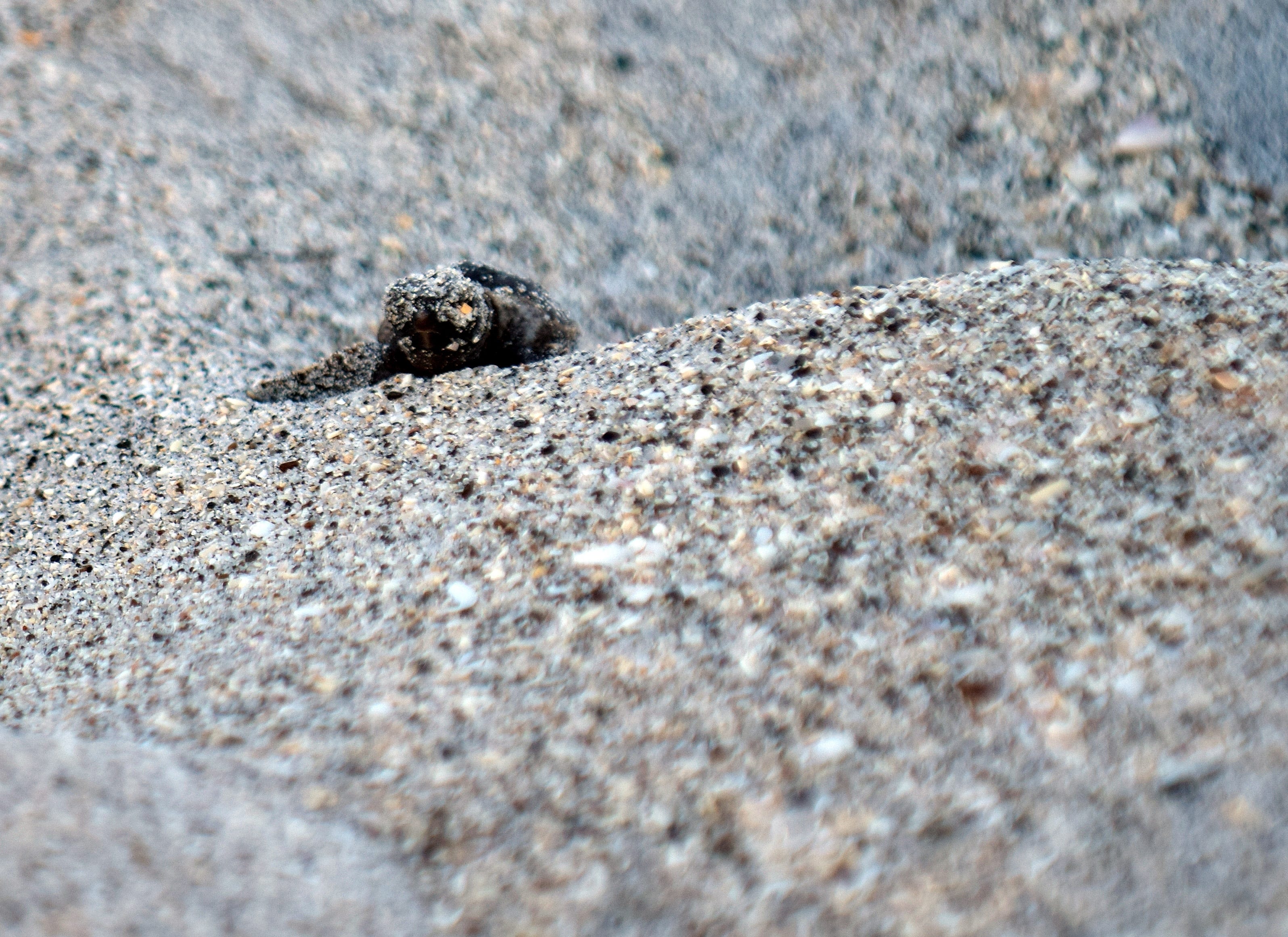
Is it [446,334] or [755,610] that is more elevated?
[446,334]

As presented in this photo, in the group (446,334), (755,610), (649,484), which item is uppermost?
(446,334)

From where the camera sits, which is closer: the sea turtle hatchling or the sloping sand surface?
the sloping sand surface

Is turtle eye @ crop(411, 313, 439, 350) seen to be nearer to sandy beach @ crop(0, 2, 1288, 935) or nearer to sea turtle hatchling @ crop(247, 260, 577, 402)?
sea turtle hatchling @ crop(247, 260, 577, 402)

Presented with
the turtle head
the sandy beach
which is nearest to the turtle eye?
the turtle head

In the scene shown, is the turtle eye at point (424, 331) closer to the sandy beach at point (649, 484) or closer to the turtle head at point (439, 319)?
the turtle head at point (439, 319)

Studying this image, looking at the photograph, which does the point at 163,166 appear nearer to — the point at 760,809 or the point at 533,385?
the point at 533,385

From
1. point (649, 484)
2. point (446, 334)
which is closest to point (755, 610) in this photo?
point (649, 484)

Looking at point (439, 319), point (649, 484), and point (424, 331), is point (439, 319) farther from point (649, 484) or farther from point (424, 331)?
point (649, 484)

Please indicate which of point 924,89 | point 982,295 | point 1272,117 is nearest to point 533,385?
point 982,295

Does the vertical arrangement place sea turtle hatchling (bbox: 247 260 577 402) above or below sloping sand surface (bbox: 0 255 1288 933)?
above
